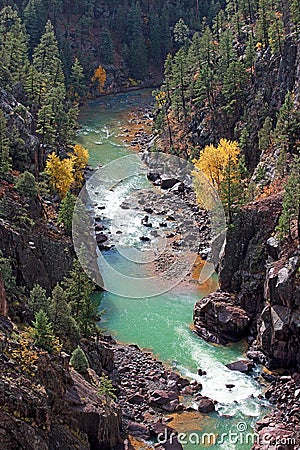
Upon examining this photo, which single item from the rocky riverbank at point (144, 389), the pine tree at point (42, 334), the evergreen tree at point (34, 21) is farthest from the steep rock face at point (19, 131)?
the evergreen tree at point (34, 21)

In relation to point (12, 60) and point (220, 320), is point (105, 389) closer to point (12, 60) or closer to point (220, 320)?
point (220, 320)

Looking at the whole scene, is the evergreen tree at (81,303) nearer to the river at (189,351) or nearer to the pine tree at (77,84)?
the river at (189,351)

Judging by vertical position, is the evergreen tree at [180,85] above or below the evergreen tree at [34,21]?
below

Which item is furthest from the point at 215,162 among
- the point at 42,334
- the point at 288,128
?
the point at 42,334

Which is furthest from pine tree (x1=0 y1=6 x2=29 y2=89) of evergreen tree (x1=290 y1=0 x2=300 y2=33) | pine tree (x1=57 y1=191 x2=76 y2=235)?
evergreen tree (x1=290 y1=0 x2=300 y2=33)

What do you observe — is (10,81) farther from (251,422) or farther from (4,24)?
(251,422)

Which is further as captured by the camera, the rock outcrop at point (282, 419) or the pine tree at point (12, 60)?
the pine tree at point (12, 60)

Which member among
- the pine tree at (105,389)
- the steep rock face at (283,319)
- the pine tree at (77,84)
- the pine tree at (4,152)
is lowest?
the pine tree at (105,389)
